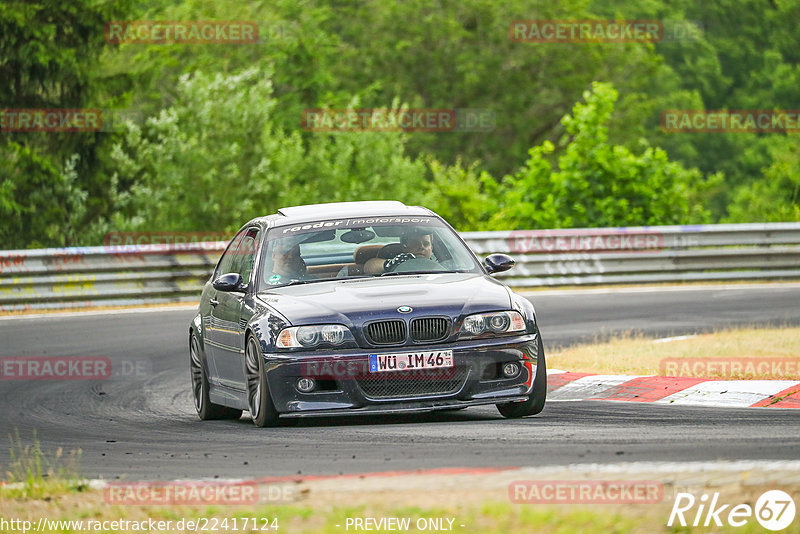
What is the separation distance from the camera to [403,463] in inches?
279

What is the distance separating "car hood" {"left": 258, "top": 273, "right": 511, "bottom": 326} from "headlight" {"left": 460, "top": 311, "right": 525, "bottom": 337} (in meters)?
0.05

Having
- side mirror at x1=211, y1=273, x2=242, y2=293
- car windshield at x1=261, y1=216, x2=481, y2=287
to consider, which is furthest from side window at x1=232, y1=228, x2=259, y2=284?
car windshield at x1=261, y1=216, x2=481, y2=287

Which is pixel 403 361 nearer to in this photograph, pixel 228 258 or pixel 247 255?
pixel 247 255

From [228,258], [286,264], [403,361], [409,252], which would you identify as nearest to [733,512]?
[403,361]

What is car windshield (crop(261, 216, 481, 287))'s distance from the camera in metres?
10.1

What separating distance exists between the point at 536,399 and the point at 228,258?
320 cm

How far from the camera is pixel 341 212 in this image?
1062cm

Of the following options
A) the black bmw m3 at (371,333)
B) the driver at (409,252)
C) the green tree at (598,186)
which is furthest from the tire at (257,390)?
the green tree at (598,186)

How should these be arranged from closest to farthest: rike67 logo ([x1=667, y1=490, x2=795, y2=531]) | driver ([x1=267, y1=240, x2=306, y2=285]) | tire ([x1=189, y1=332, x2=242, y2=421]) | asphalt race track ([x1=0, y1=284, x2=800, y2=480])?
rike67 logo ([x1=667, y1=490, x2=795, y2=531]) → asphalt race track ([x1=0, y1=284, x2=800, y2=480]) → driver ([x1=267, y1=240, x2=306, y2=285]) → tire ([x1=189, y1=332, x2=242, y2=421])

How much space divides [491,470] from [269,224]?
4480 millimetres

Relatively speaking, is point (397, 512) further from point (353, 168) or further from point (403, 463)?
point (353, 168)

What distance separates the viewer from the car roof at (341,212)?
10531 millimetres

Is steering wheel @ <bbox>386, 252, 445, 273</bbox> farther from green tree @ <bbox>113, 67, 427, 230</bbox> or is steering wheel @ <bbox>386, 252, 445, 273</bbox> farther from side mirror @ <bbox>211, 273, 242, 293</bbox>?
green tree @ <bbox>113, 67, 427, 230</bbox>

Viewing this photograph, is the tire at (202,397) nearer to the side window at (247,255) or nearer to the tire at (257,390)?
the side window at (247,255)
